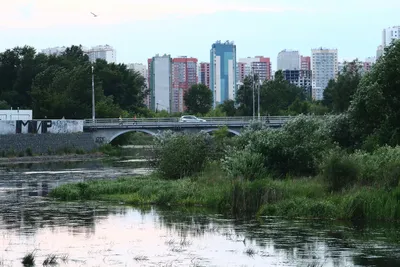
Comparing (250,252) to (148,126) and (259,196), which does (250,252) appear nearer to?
(259,196)

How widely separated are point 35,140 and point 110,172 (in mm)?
27480

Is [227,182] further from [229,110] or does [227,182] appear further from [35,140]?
[229,110]

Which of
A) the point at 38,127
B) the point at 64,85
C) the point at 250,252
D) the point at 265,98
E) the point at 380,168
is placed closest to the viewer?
the point at 250,252

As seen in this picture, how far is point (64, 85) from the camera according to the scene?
108938mm

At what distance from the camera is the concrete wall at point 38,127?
3378 inches

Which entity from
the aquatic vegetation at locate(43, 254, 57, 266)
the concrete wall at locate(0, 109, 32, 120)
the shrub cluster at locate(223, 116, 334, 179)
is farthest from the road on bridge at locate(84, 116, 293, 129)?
the aquatic vegetation at locate(43, 254, 57, 266)

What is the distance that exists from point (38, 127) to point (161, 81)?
82.2 m

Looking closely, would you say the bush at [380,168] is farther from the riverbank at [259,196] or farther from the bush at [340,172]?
the riverbank at [259,196]

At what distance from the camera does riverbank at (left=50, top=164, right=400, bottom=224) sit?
31.0 meters

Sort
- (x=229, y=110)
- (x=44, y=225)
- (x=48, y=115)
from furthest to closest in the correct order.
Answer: (x=229, y=110) → (x=48, y=115) → (x=44, y=225)

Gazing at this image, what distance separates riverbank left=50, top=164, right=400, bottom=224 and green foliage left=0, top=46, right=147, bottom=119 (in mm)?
64495

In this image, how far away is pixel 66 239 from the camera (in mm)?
27891

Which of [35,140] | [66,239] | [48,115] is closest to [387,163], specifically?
[66,239]

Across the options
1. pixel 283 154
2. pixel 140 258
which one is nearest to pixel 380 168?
pixel 283 154
